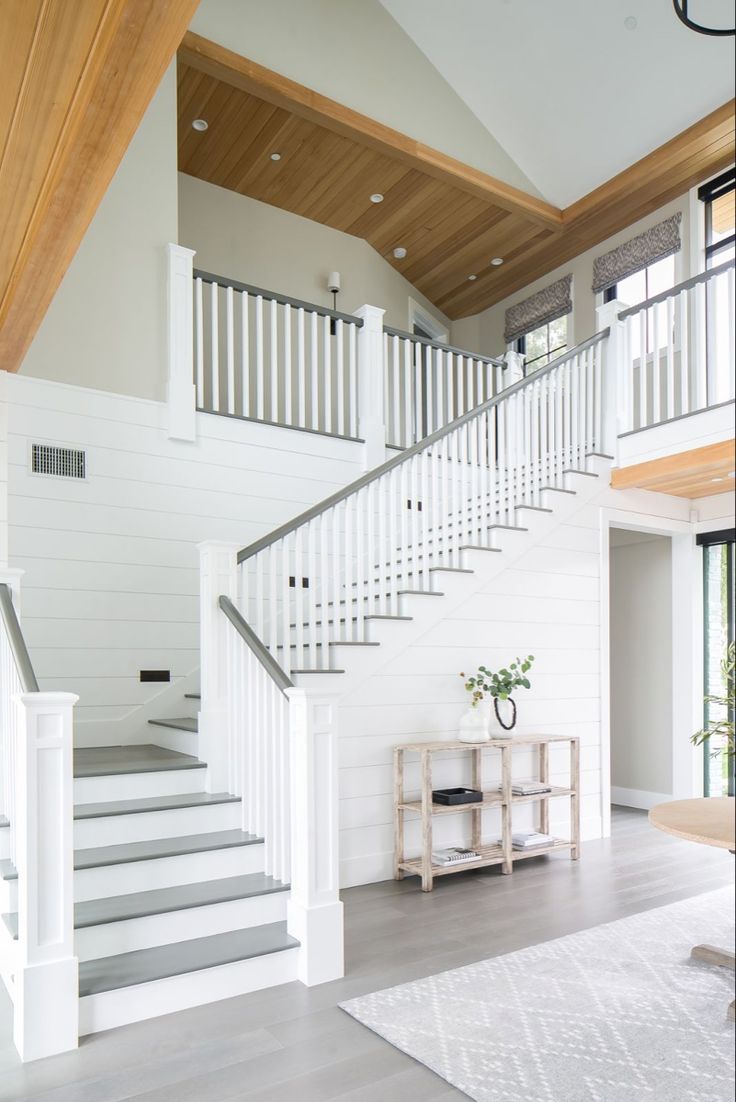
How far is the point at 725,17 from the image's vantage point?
52 cm

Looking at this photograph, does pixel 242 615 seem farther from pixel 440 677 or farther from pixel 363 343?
pixel 363 343

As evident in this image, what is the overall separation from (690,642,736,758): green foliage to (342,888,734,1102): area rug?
0.84 metres

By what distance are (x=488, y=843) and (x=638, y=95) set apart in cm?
446

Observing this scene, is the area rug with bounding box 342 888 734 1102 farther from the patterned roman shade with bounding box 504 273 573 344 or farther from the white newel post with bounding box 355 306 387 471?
the white newel post with bounding box 355 306 387 471

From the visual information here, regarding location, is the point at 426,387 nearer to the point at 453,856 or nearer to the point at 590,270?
the point at 453,856

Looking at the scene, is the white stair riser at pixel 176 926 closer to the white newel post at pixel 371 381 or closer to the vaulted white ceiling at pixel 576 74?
the vaulted white ceiling at pixel 576 74

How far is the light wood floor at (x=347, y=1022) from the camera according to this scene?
2191mm

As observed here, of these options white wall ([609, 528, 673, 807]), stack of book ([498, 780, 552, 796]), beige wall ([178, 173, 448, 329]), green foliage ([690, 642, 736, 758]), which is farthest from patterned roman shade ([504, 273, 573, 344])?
beige wall ([178, 173, 448, 329])

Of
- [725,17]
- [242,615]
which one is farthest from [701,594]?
[242,615]

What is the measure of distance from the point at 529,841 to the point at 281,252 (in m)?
5.09

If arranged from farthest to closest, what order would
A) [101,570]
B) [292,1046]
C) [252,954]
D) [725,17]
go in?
[101,570] → [252,954] → [292,1046] → [725,17]

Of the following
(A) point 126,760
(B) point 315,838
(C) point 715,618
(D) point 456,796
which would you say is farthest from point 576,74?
(D) point 456,796

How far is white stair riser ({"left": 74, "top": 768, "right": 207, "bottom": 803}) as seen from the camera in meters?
3.34

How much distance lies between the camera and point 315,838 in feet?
9.53
